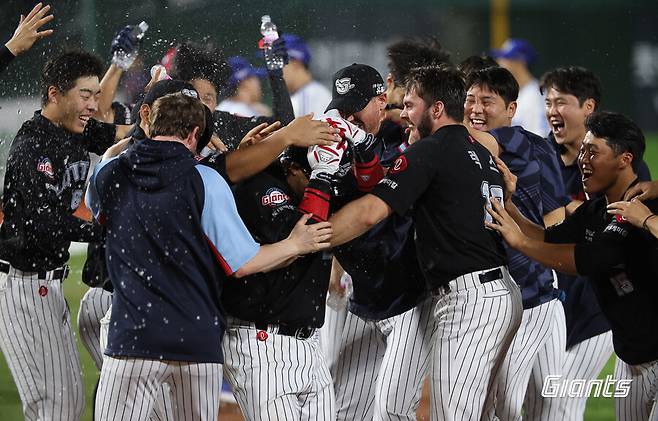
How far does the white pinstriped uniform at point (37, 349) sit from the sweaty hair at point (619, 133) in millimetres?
2682

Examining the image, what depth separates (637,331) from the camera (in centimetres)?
449

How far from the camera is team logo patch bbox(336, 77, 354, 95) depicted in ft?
14.1

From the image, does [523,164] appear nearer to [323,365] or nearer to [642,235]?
[642,235]

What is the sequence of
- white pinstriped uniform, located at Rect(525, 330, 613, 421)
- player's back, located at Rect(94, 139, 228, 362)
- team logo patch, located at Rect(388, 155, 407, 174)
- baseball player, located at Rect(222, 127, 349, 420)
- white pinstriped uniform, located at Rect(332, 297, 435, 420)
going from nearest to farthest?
player's back, located at Rect(94, 139, 228, 362), baseball player, located at Rect(222, 127, 349, 420), team logo patch, located at Rect(388, 155, 407, 174), white pinstriped uniform, located at Rect(332, 297, 435, 420), white pinstriped uniform, located at Rect(525, 330, 613, 421)

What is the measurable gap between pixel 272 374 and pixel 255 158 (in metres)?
0.84

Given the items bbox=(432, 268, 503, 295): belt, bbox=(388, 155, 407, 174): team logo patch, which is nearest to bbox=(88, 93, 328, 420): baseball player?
bbox=(388, 155, 407, 174): team logo patch

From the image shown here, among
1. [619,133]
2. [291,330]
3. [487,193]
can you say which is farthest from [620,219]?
[291,330]

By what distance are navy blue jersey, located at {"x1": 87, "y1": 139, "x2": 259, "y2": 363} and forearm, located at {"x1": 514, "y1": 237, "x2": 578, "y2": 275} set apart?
1.44 metres

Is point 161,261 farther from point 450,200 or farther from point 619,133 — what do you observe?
point 619,133

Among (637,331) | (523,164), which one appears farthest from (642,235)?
(523,164)

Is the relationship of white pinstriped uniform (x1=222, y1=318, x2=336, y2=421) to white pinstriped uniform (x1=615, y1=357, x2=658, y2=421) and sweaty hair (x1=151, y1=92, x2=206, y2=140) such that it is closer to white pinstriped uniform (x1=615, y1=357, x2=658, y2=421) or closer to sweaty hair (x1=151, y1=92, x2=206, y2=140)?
sweaty hair (x1=151, y1=92, x2=206, y2=140)

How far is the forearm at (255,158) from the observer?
3.95m

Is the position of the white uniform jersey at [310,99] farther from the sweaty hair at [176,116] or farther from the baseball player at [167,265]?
the baseball player at [167,265]

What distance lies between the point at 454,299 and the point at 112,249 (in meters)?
1.46
